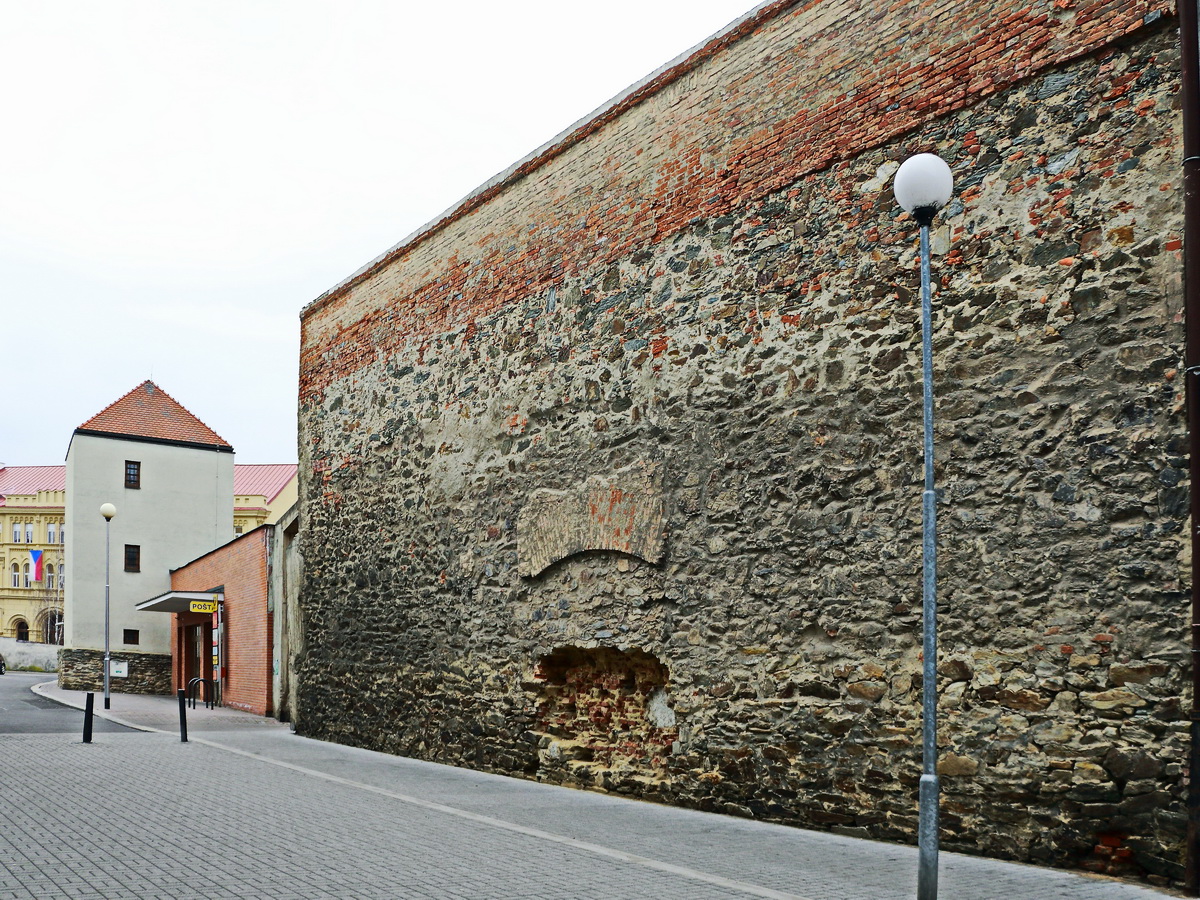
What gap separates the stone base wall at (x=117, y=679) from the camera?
1300 inches

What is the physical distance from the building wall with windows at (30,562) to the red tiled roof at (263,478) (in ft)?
43.9

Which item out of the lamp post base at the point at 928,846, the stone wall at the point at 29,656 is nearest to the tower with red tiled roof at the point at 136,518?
the stone wall at the point at 29,656

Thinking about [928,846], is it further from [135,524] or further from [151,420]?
[151,420]

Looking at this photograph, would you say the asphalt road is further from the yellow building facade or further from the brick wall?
the yellow building facade

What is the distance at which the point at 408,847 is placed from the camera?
24.1 feet

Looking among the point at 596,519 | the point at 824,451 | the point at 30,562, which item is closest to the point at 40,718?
the point at 596,519

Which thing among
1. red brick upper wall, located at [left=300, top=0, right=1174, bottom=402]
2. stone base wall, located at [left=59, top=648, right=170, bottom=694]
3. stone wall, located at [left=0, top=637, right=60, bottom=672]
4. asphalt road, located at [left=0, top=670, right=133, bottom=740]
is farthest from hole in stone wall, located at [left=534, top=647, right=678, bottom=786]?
stone wall, located at [left=0, top=637, right=60, bottom=672]

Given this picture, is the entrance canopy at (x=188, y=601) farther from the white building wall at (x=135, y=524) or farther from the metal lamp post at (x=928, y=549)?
the metal lamp post at (x=928, y=549)

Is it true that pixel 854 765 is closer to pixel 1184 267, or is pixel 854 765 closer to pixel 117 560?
pixel 1184 267

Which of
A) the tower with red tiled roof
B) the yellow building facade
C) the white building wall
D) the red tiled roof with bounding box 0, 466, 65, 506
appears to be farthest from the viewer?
the red tiled roof with bounding box 0, 466, 65, 506

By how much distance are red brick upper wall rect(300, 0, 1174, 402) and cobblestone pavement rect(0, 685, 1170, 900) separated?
16.2 ft

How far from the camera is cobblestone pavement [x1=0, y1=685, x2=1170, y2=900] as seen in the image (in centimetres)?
605

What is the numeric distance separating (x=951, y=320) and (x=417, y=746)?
851 centimetres

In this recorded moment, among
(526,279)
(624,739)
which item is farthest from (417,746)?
(526,279)
